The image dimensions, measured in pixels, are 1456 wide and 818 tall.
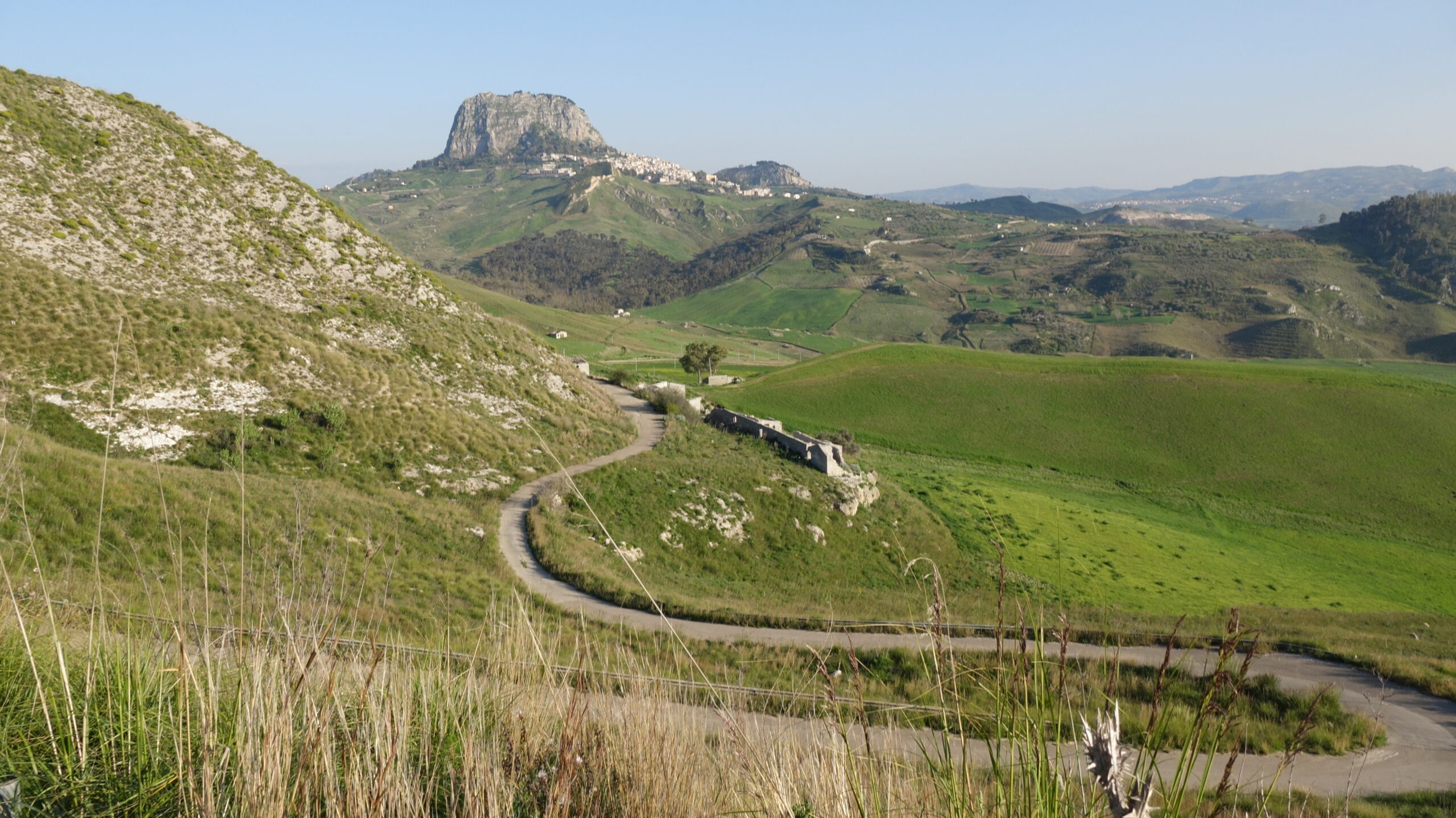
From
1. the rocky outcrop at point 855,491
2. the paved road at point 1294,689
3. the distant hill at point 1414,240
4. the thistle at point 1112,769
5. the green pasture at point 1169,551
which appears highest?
the distant hill at point 1414,240

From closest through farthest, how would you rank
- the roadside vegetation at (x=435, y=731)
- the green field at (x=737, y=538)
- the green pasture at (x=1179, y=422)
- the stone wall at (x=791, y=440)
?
1. the roadside vegetation at (x=435, y=731)
2. the green field at (x=737, y=538)
3. the stone wall at (x=791, y=440)
4. the green pasture at (x=1179, y=422)

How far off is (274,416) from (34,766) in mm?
22000

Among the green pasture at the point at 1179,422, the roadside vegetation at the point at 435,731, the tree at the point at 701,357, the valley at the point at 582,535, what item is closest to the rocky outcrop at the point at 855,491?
the valley at the point at 582,535

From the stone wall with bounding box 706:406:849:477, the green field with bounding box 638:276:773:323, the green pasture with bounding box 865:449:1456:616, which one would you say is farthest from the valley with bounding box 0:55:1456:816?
the green field with bounding box 638:276:773:323

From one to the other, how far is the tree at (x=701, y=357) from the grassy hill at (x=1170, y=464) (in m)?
7.02

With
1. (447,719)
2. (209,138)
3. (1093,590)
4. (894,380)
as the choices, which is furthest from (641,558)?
(894,380)

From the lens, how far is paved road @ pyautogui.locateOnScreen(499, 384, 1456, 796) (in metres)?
8.84

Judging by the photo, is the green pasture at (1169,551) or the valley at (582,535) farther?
the green pasture at (1169,551)

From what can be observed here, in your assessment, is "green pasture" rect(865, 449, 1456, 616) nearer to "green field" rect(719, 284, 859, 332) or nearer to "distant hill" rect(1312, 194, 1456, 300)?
"green field" rect(719, 284, 859, 332)

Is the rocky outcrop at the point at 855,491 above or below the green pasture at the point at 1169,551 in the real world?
above

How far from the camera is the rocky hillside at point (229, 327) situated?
2036 cm

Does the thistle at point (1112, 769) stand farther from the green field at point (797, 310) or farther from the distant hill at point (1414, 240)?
the distant hill at point (1414, 240)

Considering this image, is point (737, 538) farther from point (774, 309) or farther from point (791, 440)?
point (774, 309)

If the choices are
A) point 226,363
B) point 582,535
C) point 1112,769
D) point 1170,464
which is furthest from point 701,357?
point 1112,769
